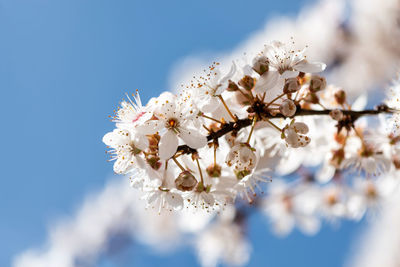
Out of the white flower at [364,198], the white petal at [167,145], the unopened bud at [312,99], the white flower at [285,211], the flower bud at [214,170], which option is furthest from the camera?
the white flower at [285,211]

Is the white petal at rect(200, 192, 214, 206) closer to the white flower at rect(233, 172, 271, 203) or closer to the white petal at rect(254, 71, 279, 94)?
Answer: the white flower at rect(233, 172, 271, 203)

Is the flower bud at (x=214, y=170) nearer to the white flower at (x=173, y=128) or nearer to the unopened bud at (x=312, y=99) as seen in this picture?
the white flower at (x=173, y=128)

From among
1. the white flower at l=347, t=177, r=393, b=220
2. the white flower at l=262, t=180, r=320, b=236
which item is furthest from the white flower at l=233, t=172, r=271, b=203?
the white flower at l=262, t=180, r=320, b=236

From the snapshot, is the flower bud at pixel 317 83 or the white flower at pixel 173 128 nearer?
the white flower at pixel 173 128

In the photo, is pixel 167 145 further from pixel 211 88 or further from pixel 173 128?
pixel 211 88

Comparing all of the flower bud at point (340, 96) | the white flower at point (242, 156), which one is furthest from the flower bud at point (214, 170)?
the flower bud at point (340, 96)

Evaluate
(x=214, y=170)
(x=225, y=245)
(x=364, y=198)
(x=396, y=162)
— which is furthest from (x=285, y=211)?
(x=214, y=170)
